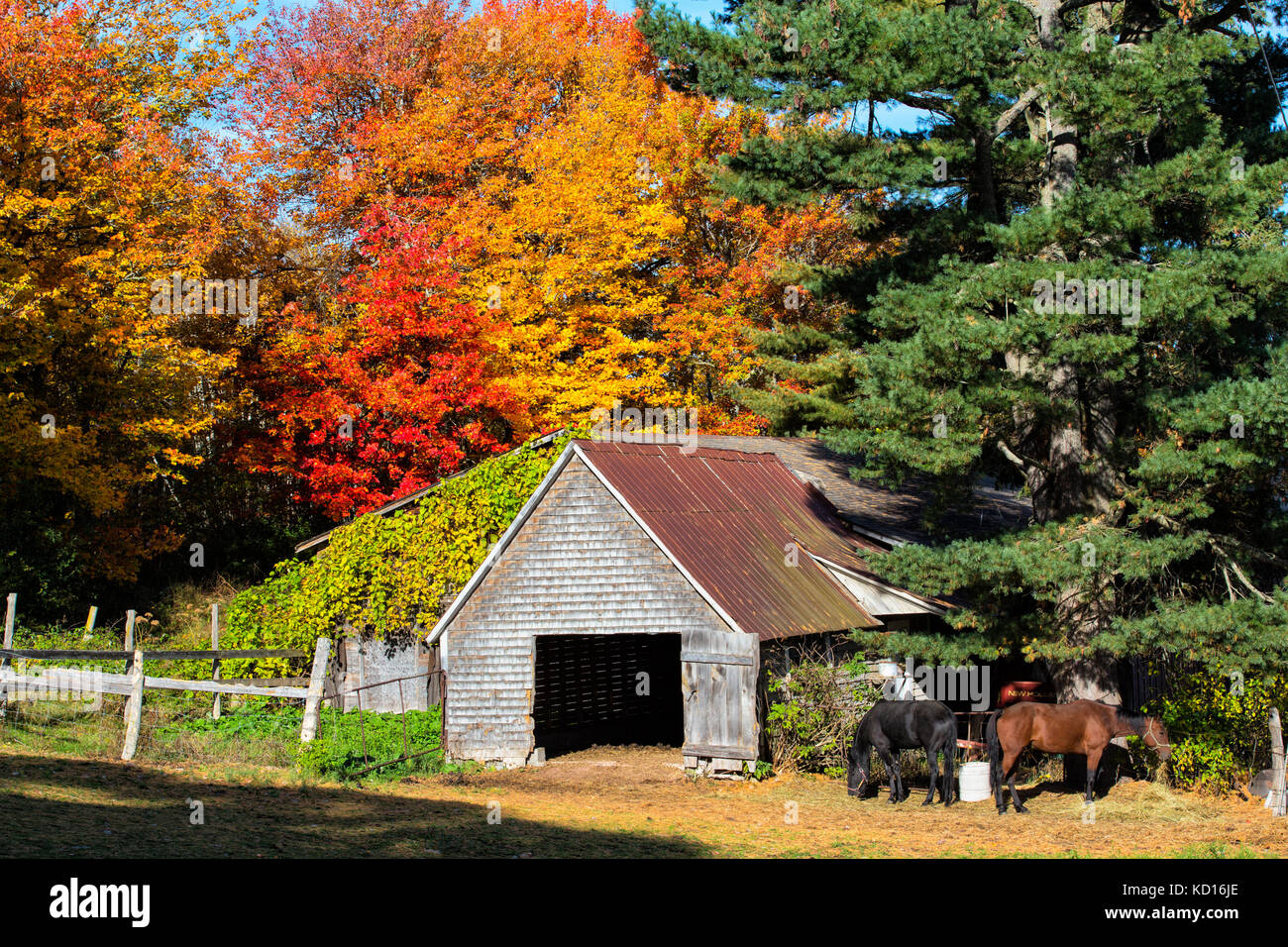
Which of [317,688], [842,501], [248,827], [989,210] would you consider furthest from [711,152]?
[248,827]

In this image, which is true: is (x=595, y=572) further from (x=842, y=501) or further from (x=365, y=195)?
(x=365, y=195)

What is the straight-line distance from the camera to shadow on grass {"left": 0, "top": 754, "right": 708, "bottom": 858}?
10992 millimetres

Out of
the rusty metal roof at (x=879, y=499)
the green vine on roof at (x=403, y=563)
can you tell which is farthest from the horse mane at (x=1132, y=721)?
the green vine on roof at (x=403, y=563)

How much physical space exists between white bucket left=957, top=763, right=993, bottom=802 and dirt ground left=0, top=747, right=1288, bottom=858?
18 cm

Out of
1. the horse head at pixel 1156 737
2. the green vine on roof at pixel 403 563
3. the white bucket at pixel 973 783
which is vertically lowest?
the white bucket at pixel 973 783

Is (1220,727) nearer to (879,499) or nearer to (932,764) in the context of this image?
(932,764)

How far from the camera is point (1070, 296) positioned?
17.2m

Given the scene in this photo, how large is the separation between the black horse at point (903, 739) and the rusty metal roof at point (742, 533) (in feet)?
6.82

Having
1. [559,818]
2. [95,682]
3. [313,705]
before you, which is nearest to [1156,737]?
[559,818]

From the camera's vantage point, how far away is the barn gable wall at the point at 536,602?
19469 mm

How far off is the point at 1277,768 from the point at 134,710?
52.4ft

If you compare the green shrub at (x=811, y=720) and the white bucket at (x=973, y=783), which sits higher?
the green shrub at (x=811, y=720)

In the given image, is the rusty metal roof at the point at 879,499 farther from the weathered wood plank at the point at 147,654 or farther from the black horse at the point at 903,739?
the weathered wood plank at the point at 147,654

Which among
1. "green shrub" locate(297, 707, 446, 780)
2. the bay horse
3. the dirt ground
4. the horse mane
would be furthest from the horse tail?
"green shrub" locate(297, 707, 446, 780)
